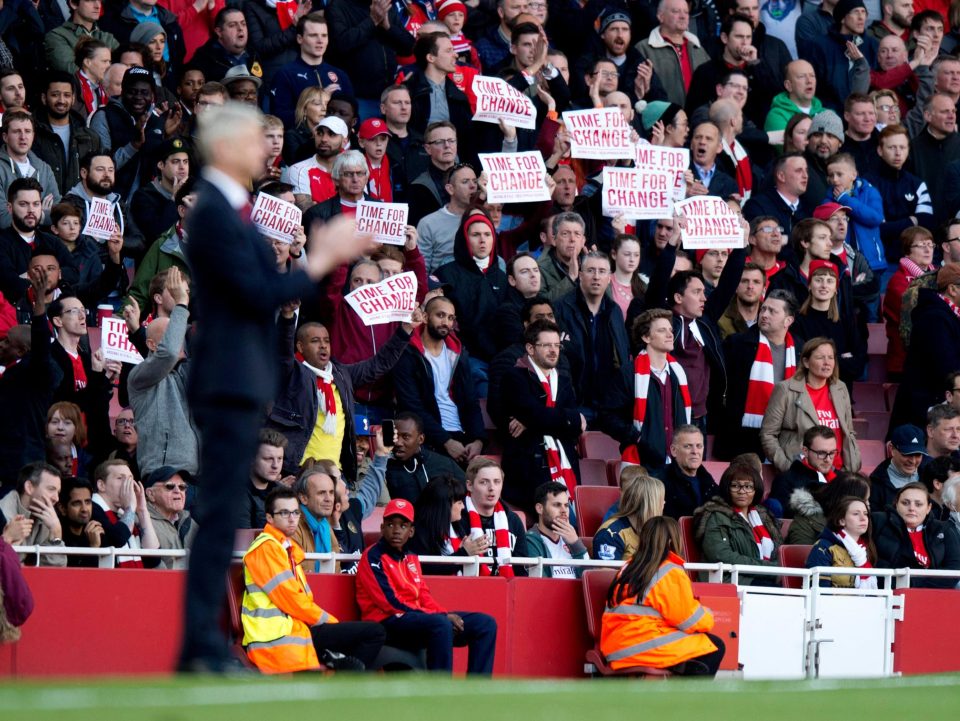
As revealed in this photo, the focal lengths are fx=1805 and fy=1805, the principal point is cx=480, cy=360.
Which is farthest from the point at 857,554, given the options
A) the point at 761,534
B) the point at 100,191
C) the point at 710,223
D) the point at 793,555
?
the point at 100,191

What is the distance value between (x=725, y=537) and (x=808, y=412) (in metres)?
1.95

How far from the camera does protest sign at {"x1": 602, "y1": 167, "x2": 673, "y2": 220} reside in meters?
14.5

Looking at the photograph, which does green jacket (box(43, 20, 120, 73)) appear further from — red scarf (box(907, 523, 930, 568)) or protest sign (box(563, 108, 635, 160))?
red scarf (box(907, 523, 930, 568))

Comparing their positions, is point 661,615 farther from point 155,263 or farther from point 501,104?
point 501,104

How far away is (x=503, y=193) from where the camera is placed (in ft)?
46.6

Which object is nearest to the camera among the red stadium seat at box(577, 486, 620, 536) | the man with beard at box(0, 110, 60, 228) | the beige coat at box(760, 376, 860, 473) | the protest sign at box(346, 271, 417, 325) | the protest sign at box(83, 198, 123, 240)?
the red stadium seat at box(577, 486, 620, 536)

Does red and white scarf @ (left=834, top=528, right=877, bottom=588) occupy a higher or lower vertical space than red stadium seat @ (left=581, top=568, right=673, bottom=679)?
higher

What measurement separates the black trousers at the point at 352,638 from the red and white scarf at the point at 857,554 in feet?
11.5

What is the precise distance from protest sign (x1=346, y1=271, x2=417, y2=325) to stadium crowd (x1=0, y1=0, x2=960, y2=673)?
331 millimetres

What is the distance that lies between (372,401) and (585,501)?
182 cm

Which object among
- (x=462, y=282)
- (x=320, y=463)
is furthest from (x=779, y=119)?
(x=320, y=463)

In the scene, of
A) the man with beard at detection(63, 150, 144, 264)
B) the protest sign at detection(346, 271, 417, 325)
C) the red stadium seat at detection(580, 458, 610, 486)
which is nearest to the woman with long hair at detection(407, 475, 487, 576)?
the protest sign at detection(346, 271, 417, 325)

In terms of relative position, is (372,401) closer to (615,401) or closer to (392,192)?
(615,401)

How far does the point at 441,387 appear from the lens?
12.9 meters
